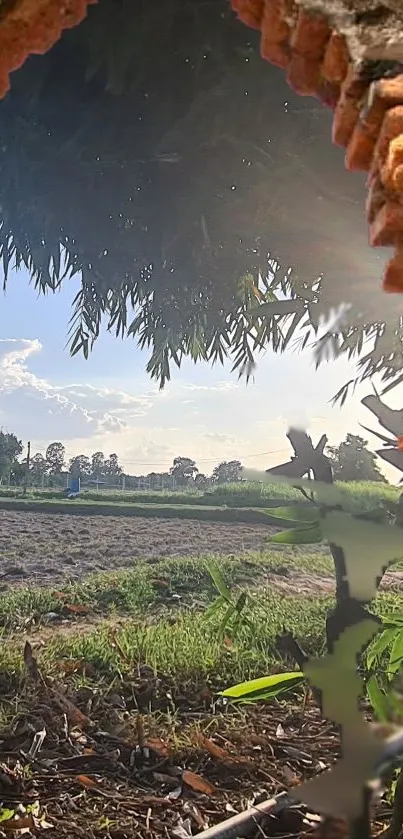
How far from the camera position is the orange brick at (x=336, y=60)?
92 cm

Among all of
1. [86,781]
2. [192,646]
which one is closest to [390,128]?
[192,646]

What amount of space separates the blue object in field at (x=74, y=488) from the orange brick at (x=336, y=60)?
171cm

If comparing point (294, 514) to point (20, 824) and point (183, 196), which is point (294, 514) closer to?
point (20, 824)

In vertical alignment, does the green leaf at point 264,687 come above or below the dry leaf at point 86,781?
above

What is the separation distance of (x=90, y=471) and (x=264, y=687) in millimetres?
995

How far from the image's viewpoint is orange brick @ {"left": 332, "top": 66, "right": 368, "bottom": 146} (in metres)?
0.92

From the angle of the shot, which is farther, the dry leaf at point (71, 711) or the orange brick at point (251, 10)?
the dry leaf at point (71, 711)

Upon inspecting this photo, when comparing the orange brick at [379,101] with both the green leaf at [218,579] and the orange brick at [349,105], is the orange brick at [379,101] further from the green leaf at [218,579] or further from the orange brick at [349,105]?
the green leaf at [218,579]

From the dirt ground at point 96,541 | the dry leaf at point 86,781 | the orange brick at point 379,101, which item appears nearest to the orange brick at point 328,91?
the orange brick at point 379,101

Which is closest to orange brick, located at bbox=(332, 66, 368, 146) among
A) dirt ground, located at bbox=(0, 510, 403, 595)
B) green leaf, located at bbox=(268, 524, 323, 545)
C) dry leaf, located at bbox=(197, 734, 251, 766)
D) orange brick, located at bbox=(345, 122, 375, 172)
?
orange brick, located at bbox=(345, 122, 375, 172)

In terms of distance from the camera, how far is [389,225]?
2.96 ft

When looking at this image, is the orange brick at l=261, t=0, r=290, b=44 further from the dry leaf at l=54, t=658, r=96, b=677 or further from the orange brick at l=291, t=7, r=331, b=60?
the dry leaf at l=54, t=658, r=96, b=677

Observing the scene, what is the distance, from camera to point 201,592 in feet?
6.89

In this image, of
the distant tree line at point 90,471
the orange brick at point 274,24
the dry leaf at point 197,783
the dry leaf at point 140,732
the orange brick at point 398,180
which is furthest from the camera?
the distant tree line at point 90,471
